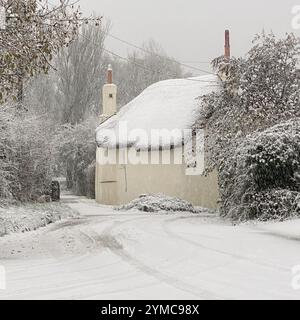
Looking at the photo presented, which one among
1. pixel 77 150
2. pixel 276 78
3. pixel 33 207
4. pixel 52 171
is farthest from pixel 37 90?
pixel 276 78

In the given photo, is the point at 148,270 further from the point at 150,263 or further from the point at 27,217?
the point at 27,217

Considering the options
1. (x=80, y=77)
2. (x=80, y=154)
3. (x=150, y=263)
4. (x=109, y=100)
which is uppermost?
(x=80, y=77)

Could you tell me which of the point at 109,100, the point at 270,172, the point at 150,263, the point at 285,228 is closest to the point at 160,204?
the point at 270,172

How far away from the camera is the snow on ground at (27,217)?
47.2ft

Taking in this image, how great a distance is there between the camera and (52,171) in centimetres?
2420

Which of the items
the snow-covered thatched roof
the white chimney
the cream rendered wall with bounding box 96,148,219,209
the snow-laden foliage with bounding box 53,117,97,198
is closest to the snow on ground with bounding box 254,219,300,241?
the cream rendered wall with bounding box 96,148,219,209

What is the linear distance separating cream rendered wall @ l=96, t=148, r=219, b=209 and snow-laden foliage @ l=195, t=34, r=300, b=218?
4419 millimetres

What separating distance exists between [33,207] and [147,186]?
735 centimetres

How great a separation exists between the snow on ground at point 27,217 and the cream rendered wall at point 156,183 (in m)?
6.00

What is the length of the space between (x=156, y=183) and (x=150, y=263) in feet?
53.8

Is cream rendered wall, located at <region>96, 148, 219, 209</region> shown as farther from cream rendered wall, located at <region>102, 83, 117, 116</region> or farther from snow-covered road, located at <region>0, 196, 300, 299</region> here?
snow-covered road, located at <region>0, 196, 300, 299</region>

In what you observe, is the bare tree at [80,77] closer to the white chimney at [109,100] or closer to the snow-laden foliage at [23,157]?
the white chimney at [109,100]

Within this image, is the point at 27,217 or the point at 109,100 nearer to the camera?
the point at 27,217

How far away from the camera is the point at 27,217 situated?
632 inches
